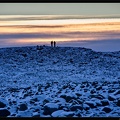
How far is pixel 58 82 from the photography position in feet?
41.7

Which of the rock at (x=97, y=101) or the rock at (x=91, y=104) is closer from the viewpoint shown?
the rock at (x=91, y=104)

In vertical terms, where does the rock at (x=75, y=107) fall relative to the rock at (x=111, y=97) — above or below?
below

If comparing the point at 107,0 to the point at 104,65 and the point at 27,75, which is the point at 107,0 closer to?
the point at 27,75

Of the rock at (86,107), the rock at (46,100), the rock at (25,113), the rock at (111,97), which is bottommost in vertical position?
the rock at (25,113)

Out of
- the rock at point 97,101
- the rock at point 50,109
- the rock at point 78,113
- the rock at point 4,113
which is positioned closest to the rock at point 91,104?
the rock at point 97,101

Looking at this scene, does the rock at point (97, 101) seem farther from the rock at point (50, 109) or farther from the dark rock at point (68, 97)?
the rock at point (50, 109)

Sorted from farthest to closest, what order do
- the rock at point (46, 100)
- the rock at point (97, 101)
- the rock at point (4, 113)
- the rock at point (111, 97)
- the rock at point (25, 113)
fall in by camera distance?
1. the rock at point (46, 100)
2. the rock at point (111, 97)
3. the rock at point (97, 101)
4. the rock at point (25, 113)
5. the rock at point (4, 113)

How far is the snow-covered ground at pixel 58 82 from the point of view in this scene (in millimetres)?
7781

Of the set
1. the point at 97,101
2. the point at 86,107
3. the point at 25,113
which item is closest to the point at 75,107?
the point at 86,107

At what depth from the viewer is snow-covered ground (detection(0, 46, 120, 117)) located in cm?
778

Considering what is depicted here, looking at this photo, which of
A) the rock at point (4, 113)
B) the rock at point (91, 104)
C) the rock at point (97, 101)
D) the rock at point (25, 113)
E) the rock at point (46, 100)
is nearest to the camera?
the rock at point (4, 113)

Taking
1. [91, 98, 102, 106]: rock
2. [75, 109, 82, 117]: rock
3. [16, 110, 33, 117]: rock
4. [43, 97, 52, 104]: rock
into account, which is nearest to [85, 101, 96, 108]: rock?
[91, 98, 102, 106]: rock

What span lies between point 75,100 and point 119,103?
1057 millimetres

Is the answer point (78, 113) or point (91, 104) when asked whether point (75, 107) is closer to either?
point (78, 113)
